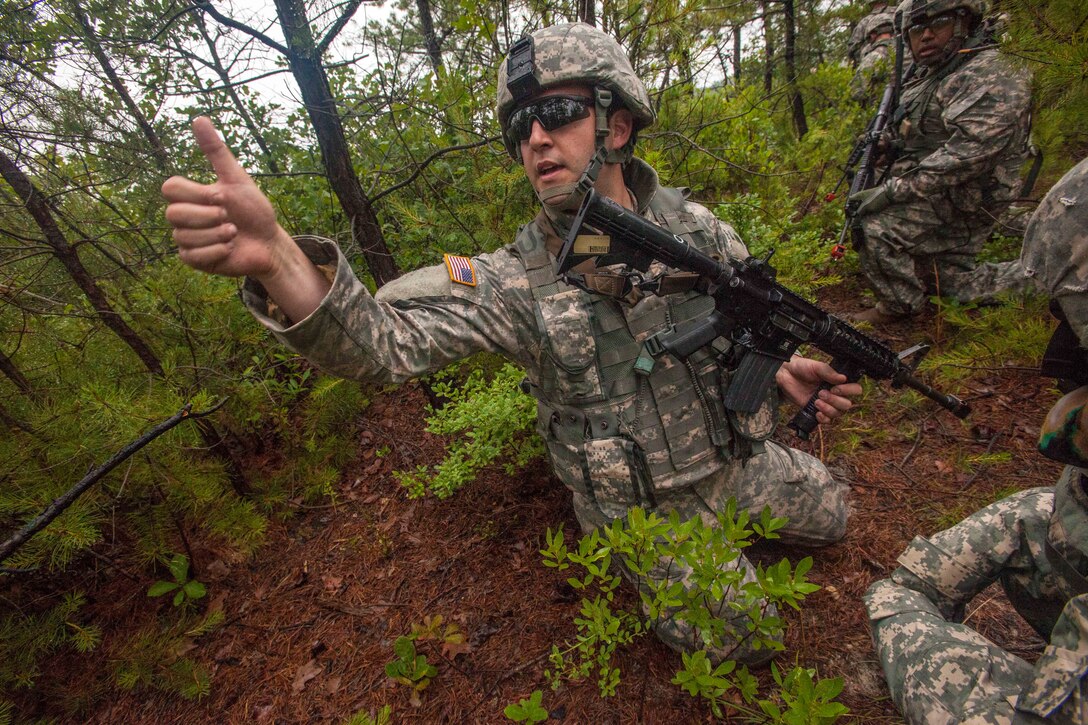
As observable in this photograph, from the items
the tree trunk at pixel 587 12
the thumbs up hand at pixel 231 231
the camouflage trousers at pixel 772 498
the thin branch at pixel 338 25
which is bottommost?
the camouflage trousers at pixel 772 498

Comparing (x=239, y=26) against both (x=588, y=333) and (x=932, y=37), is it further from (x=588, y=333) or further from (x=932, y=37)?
(x=932, y=37)

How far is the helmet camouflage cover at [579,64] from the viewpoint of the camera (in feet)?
7.13

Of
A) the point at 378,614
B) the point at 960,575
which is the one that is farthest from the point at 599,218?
the point at 378,614

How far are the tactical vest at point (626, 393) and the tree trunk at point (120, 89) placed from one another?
2.84 metres

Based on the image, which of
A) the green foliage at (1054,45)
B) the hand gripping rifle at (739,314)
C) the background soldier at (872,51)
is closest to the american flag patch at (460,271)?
the hand gripping rifle at (739,314)

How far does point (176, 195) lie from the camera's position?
4.10ft

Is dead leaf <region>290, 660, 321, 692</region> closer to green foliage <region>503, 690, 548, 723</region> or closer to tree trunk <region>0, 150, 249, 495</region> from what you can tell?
tree trunk <region>0, 150, 249, 495</region>

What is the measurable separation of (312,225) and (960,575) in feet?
16.1

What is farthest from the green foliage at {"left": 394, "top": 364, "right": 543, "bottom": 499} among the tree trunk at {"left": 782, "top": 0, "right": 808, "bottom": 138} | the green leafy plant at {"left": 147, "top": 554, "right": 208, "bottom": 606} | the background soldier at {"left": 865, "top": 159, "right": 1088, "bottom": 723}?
the tree trunk at {"left": 782, "top": 0, "right": 808, "bottom": 138}

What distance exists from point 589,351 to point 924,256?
4.34 meters

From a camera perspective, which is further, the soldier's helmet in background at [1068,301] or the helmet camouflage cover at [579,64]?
the helmet camouflage cover at [579,64]

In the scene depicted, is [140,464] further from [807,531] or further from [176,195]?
[807,531]

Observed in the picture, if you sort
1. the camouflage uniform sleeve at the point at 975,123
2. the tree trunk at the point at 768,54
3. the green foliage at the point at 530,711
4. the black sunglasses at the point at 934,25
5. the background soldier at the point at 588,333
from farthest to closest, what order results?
1. the tree trunk at the point at 768,54
2. the black sunglasses at the point at 934,25
3. the camouflage uniform sleeve at the point at 975,123
4. the background soldier at the point at 588,333
5. the green foliage at the point at 530,711

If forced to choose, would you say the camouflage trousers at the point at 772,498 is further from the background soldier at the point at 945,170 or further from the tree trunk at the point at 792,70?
the tree trunk at the point at 792,70
